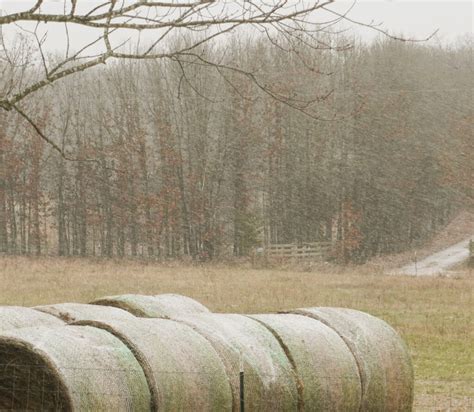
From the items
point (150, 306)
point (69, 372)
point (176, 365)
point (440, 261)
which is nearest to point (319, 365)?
point (176, 365)

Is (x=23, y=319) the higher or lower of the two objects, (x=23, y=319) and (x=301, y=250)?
the higher

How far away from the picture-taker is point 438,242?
53125mm

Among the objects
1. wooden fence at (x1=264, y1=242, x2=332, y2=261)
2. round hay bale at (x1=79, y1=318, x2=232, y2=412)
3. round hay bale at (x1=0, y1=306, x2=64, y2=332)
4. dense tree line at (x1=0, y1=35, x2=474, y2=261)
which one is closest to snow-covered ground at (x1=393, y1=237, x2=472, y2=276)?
dense tree line at (x1=0, y1=35, x2=474, y2=261)

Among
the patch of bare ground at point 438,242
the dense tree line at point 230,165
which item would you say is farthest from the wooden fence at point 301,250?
the patch of bare ground at point 438,242

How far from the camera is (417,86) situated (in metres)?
61.4

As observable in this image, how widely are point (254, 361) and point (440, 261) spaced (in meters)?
38.3

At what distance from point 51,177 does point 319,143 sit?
665 inches

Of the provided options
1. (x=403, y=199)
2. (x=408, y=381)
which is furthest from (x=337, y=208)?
(x=408, y=381)

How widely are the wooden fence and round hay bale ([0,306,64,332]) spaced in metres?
36.0

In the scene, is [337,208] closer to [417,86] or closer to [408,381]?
[417,86]

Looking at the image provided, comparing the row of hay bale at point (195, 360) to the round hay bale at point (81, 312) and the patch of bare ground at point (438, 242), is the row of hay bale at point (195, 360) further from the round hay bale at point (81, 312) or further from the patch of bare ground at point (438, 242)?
the patch of bare ground at point (438, 242)

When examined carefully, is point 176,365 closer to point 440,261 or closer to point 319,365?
point 319,365

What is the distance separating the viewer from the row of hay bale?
6461mm

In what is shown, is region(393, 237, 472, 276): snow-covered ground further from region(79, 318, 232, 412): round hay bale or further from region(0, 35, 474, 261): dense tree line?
region(79, 318, 232, 412): round hay bale
